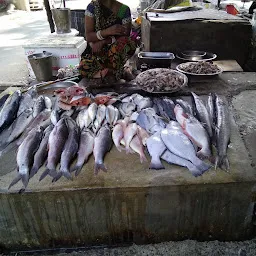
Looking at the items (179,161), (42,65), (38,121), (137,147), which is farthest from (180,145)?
(42,65)

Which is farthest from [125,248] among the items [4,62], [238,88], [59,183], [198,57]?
[4,62]

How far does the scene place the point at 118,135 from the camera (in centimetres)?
294

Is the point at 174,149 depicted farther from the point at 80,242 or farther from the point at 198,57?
the point at 198,57

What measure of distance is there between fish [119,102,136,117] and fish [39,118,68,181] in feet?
2.58

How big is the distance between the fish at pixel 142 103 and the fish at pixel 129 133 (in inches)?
20.8

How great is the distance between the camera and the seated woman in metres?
4.45

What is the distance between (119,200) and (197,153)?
90 centimetres

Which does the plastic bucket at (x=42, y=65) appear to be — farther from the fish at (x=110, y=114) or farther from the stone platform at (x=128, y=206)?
the stone platform at (x=128, y=206)

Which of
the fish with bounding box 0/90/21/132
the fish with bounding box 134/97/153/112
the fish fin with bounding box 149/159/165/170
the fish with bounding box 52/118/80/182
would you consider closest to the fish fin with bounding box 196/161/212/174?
the fish fin with bounding box 149/159/165/170

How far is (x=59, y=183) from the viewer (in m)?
2.35

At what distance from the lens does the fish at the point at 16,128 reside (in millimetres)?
3061

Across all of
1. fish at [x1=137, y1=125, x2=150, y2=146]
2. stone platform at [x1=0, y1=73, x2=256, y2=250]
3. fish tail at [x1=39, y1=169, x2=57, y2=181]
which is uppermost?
fish at [x1=137, y1=125, x2=150, y2=146]

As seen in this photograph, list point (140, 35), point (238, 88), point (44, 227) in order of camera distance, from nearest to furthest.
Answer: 1. point (44, 227)
2. point (238, 88)
3. point (140, 35)

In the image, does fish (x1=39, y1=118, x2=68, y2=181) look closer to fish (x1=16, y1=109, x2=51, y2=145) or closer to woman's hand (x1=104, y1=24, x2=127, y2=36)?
fish (x1=16, y1=109, x2=51, y2=145)
